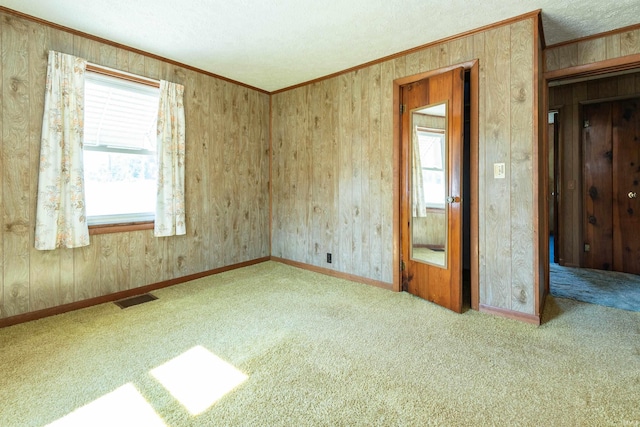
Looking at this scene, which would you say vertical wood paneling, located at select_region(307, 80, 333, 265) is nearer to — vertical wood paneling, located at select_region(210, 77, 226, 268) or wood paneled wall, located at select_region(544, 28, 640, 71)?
vertical wood paneling, located at select_region(210, 77, 226, 268)

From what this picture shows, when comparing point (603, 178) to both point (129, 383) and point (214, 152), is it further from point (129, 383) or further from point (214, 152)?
point (129, 383)

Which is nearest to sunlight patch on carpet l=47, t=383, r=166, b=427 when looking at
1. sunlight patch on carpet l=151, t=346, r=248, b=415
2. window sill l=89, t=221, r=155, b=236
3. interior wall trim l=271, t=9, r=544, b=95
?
sunlight patch on carpet l=151, t=346, r=248, b=415

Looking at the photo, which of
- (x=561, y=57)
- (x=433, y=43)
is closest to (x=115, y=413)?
(x=433, y=43)

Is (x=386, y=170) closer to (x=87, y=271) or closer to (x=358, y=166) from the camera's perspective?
(x=358, y=166)

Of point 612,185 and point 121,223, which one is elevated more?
point 612,185

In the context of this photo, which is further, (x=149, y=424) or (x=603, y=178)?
(x=603, y=178)

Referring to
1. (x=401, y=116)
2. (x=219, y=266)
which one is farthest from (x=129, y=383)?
(x=401, y=116)

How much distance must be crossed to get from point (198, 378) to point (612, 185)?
512 centimetres

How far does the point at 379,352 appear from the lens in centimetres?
201

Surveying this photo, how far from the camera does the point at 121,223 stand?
3082mm

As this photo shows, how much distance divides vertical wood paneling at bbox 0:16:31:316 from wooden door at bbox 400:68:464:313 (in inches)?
129

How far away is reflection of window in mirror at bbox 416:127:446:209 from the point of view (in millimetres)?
2820

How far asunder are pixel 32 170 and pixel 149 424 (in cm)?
232

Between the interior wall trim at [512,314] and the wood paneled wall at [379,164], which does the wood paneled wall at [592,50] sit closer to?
the wood paneled wall at [379,164]
